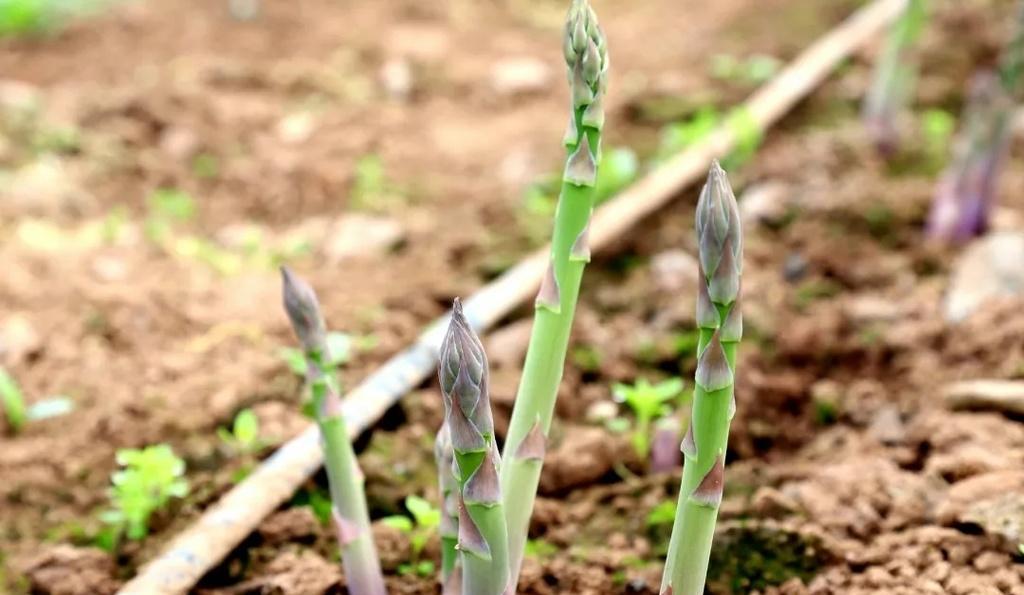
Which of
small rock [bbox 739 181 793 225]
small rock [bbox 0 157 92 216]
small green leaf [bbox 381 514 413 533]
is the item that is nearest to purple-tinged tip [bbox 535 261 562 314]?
small green leaf [bbox 381 514 413 533]

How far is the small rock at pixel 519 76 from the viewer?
5008mm

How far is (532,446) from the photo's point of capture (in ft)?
5.54

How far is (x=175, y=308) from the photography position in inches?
124

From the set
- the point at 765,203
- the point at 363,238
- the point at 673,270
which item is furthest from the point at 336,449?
the point at 765,203

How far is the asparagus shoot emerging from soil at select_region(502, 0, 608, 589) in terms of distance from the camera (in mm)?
1637

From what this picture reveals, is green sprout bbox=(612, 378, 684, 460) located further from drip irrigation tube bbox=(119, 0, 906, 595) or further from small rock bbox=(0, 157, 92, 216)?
small rock bbox=(0, 157, 92, 216)

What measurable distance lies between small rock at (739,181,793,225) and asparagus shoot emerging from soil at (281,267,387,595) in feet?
7.25

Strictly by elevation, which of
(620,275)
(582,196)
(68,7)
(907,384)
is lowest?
(582,196)

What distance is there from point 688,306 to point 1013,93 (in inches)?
53.3

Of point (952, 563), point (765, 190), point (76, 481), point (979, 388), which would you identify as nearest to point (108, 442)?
point (76, 481)

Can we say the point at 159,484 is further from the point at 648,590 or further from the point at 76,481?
the point at 648,590

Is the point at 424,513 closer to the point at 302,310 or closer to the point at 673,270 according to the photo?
the point at 302,310

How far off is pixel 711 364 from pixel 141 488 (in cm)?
139

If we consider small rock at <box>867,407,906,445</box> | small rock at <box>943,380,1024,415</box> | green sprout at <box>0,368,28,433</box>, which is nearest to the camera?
small rock at <box>943,380,1024,415</box>
